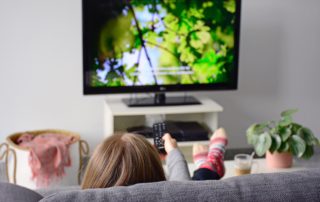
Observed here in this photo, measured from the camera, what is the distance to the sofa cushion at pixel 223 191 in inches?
47.4

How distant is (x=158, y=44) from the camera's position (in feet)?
11.5

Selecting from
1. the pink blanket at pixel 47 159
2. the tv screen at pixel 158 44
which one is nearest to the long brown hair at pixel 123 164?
the pink blanket at pixel 47 159

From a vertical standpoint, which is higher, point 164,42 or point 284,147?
point 164,42

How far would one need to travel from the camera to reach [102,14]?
3.40 m

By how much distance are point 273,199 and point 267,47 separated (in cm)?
293

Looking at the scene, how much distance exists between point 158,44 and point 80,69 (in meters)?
0.61

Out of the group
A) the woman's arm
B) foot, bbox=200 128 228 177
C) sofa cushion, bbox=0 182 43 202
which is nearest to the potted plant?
foot, bbox=200 128 228 177

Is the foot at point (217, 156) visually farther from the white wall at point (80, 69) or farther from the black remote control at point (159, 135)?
the white wall at point (80, 69)

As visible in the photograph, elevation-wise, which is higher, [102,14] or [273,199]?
[102,14]

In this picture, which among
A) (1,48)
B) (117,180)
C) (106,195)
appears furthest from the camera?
(1,48)

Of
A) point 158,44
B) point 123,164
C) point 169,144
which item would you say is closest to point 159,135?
point 169,144

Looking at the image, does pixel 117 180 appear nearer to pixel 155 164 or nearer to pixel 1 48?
pixel 155 164

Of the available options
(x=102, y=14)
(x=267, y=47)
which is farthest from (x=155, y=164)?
(x=267, y=47)

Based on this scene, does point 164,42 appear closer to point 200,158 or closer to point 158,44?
point 158,44
